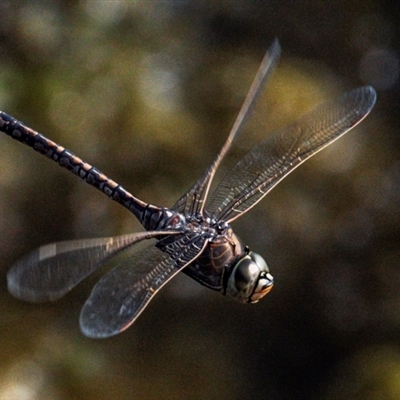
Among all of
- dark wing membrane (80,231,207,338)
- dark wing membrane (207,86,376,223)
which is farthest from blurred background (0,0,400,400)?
dark wing membrane (80,231,207,338)

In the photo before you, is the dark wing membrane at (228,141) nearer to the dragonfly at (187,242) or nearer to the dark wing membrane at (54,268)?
the dragonfly at (187,242)

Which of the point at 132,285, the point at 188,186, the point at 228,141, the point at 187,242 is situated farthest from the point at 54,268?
the point at 188,186

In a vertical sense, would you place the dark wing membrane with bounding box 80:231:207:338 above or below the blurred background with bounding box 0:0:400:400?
above

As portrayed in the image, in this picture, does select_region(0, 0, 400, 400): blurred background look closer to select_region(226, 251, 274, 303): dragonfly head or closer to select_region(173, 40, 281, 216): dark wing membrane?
select_region(173, 40, 281, 216): dark wing membrane

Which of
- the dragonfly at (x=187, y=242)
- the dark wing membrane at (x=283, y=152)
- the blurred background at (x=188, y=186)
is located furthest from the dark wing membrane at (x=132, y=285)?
the blurred background at (x=188, y=186)

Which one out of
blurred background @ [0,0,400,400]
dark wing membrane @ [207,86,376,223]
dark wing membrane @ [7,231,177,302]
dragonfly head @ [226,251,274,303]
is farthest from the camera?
blurred background @ [0,0,400,400]

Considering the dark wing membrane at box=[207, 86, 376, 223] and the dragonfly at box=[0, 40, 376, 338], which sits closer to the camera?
the dragonfly at box=[0, 40, 376, 338]

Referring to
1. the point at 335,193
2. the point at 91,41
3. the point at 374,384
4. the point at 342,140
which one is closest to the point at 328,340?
the point at 374,384
